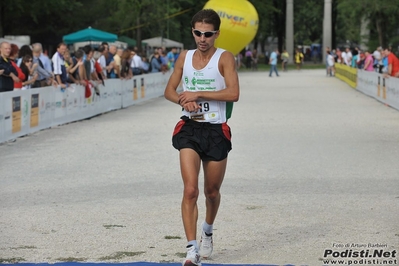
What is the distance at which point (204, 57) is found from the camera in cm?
700

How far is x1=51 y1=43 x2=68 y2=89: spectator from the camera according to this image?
21.1m

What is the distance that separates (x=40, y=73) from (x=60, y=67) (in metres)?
0.83

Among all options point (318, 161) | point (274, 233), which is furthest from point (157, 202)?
point (318, 161)

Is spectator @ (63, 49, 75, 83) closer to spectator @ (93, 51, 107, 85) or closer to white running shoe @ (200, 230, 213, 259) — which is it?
spectator @ (93, 51, 107, 85)

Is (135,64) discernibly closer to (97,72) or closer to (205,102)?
(97,72)

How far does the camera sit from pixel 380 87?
99.6ft

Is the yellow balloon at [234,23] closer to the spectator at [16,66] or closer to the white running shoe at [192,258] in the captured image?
the spectator at [16,66]

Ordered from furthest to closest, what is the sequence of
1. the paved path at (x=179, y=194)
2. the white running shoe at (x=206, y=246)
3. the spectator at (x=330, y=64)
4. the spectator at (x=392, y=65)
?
the spectator at (x=330, y=64), the spectator at (x=392, y=65), the paved path at (x=179, y=194), the white running shoe at (x=206, y=246)

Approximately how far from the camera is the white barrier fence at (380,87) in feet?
87.4

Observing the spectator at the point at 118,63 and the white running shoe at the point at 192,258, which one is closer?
the white running shoe at the point at 192,258

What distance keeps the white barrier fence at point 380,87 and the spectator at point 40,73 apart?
9.79 meters

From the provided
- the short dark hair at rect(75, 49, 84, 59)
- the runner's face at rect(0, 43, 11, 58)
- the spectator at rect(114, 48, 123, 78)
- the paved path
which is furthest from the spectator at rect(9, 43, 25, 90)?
the spectator at rect(114, 48, 123, 78)

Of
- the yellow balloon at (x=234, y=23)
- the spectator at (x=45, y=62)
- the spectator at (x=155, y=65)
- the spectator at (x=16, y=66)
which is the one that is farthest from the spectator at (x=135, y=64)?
the spectator at (x=16, y=66)

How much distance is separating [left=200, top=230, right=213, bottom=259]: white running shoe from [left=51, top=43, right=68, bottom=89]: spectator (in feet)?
47.1
